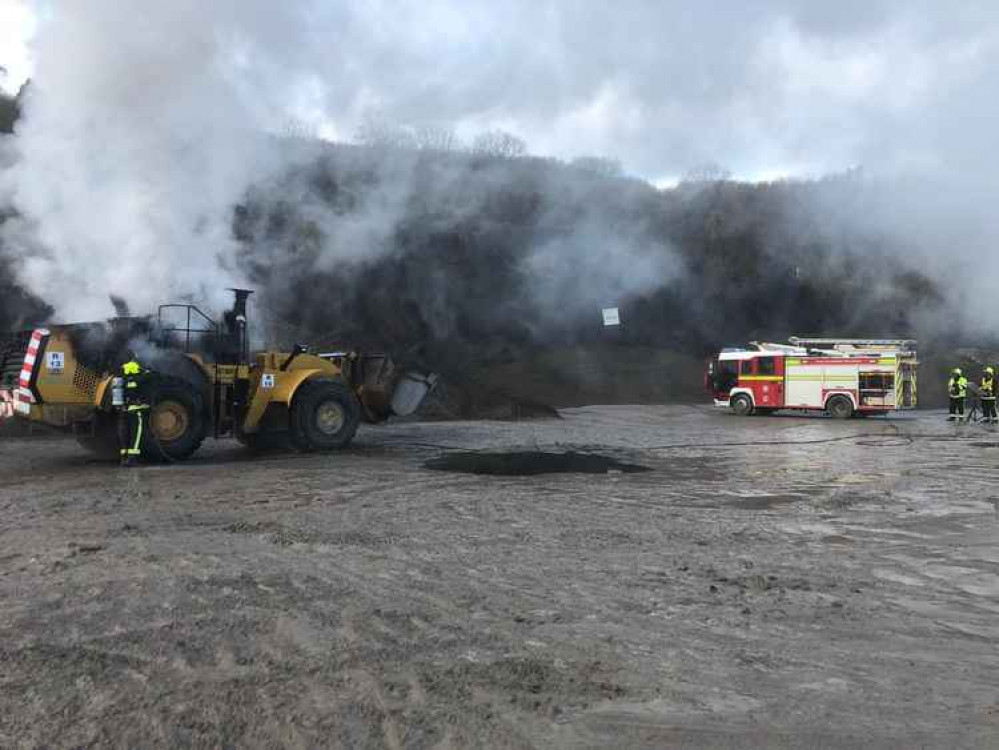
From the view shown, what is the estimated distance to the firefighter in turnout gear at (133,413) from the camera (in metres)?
9.32

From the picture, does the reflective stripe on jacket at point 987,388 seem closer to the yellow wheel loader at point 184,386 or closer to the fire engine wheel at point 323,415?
the yellow wheel loader at point 184,386

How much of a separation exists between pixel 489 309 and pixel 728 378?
34.6 feet

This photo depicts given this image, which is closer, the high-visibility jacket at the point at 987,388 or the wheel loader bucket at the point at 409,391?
the wheel loader bucket at the point at 409,391

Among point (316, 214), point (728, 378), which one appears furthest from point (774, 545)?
point (728, 378)

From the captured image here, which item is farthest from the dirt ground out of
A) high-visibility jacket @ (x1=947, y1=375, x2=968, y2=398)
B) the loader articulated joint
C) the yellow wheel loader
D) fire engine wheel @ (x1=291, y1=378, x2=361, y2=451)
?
high-visibility jacket @ (x1=947, y1=375, x2=968, y2=398)

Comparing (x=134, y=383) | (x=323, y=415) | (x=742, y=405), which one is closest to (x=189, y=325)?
(x=134, y=383)

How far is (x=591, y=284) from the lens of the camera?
32.5 metres

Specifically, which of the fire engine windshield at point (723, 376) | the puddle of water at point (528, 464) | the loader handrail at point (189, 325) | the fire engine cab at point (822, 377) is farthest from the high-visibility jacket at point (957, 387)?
the loader handrail at point (189, 325)

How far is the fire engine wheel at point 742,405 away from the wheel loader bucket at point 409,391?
1314 cm

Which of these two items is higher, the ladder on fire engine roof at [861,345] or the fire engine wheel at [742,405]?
the ladder on fire engine roof at [861,345]

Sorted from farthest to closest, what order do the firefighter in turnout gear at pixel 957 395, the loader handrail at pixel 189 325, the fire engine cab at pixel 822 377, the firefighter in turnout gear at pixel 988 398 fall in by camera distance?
the fire engine cab at pixel 822 377
the firefighter in turnout gear at pixel 957 395
the firefighter in turnout gear at pixel 988 398
the loader handrail at pixel 189 325

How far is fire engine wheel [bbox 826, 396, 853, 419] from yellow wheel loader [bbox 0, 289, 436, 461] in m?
14.2

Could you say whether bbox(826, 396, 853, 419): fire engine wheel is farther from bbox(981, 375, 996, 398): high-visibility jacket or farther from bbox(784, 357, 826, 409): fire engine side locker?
bbox(981, 375, 996, 398): high-visibility jacket

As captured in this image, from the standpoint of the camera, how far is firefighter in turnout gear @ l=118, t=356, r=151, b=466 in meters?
9.32
